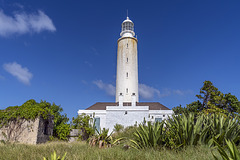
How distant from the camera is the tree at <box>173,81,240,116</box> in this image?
1805 centimetres

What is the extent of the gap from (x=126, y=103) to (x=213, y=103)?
486 inches

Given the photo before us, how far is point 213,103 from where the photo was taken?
19.1 m

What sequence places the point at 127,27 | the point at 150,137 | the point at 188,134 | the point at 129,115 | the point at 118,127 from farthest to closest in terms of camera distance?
the point at 127,27
the point at 129,115
the point at 118,127
the point at 150,137
the point at 188,134

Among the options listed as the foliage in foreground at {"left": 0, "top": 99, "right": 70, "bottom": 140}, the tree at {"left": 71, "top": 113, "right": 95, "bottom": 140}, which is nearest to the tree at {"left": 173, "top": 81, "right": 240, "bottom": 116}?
the tree at {"left": 71, "top": 113, "right": 95, "bottom": 140}

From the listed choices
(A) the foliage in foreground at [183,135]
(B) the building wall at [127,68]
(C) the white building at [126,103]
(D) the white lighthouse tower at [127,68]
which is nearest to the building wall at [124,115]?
(C) the white building at [126,103]

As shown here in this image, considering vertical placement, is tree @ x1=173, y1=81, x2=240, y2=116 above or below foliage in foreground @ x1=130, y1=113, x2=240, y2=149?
above

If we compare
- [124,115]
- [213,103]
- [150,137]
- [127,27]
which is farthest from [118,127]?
[127,27]

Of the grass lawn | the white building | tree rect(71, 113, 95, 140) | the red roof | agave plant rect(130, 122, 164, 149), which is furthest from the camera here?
the red roof

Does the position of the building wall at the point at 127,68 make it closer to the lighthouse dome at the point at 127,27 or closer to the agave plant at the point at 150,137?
the lighthouse dome at the point at 127,27

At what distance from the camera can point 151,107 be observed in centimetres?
2591

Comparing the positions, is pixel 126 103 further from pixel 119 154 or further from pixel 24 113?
pixel 119 154

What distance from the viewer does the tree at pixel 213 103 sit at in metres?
18.0

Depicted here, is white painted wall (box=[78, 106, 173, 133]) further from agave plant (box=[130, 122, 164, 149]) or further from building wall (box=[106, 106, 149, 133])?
agave plant (box=[130, 122, 164, 149])

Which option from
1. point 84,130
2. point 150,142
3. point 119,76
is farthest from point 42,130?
point 119,76
